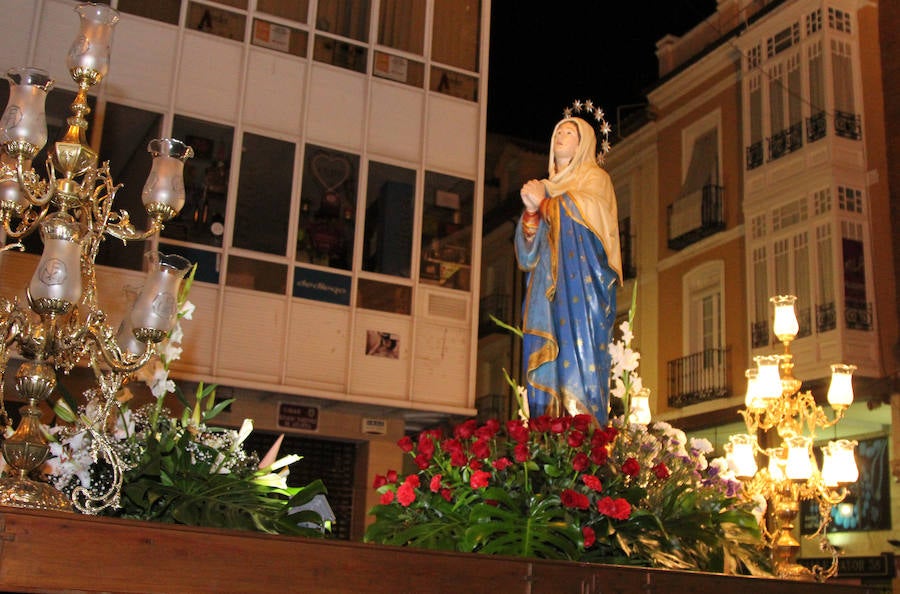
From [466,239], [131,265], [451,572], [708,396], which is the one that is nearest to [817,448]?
[708,396]

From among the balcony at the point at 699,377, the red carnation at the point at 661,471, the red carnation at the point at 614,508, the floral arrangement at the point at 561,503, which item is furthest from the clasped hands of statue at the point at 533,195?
the balcony at the point at 699,377

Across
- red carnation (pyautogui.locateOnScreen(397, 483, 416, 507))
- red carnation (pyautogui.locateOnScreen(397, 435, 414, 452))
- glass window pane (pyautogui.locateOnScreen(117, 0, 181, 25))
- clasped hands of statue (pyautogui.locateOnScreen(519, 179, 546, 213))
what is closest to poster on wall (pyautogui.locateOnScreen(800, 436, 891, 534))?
clasped hands of statue (pyautogui.locateOnScreen(519, 179, 546, 213))

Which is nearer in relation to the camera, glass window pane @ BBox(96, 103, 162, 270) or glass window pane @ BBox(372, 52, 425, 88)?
glass window pane @ BBox(96, 103, 162, 270)

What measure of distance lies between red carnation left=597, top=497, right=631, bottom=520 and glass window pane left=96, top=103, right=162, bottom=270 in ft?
28.3

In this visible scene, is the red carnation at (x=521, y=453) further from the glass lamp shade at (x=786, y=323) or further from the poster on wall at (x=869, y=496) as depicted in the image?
the poster on wall at (x=869, y=496)

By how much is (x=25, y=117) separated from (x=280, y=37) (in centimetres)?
936

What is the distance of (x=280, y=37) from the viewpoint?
42.7ft

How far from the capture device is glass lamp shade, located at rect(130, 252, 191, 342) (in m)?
4.00

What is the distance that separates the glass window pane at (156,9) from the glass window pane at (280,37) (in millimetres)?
962

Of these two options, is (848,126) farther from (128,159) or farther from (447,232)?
(128,159)

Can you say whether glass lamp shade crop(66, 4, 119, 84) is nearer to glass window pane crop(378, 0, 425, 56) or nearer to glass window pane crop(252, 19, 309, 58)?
glass window pane crop(252, 19, 309, 58)

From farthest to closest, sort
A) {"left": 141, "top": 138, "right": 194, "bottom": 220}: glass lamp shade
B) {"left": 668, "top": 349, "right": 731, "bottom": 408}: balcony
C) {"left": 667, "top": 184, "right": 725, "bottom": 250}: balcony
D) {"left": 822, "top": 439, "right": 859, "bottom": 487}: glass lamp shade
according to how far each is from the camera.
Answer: {"left": 667, "top": 184, "right": 725, "bottom": 250}: balcony
{"left": 668, "top": 349, "right": 731, "bottom": 408}: balcony
{"left": 822, "top": 439, "right": 859, "bottom": 487}: glass lamp shade
{"left": 141, "top": 138, "right": 194, "bottom": 220}: glass lamp shade

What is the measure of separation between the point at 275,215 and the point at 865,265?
885 cm

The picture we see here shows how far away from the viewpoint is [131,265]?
11703 millimetres
